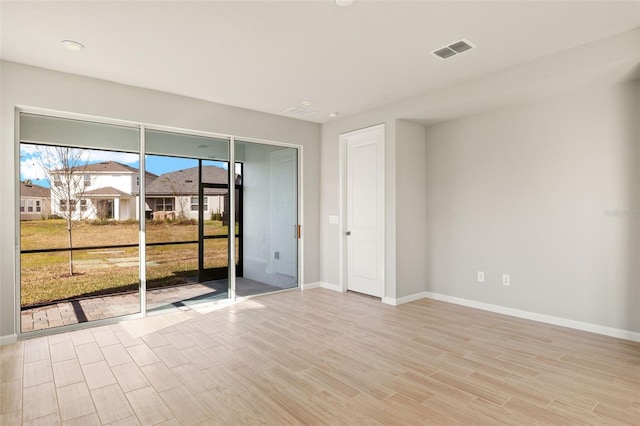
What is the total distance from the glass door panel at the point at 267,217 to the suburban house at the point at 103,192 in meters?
1.42

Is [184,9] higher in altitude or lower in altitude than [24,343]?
higher

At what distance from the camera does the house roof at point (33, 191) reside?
3660mm

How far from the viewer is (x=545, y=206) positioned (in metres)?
4.02

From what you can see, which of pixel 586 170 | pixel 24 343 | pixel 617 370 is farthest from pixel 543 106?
pixel 24 343

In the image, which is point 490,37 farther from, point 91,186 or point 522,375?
point 91,186

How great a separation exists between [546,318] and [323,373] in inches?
110

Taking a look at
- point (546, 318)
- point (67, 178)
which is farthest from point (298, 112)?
point (546, 318)

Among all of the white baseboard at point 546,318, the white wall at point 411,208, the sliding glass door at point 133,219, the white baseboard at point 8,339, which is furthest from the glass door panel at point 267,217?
the white baseboard at point 8,339

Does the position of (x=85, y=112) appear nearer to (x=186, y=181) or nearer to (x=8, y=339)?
(x=186, y=181)

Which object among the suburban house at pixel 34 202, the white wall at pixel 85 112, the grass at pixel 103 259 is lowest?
the grass at pixel 103 259

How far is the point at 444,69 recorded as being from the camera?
12.2 feet

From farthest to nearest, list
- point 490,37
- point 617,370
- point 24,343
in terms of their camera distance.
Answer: point 24,343 → point 490,37 → point 617,370

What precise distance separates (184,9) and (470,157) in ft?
12.4

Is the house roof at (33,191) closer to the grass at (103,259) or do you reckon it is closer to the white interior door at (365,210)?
the grass at (103,259)
